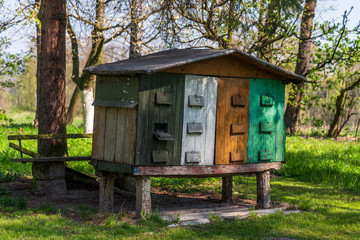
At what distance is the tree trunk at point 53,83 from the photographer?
8320 mm

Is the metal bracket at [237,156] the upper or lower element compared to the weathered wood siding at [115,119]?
lower

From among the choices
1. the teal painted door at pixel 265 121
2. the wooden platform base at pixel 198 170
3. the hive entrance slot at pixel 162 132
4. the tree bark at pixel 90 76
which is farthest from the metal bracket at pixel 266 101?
the tree bark at pixel 90 76

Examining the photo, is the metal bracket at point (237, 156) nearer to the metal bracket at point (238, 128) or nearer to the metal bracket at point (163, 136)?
the metal bracket at point (238, 128)

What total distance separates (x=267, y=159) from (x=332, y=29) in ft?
22.3

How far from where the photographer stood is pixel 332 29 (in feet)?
42.3

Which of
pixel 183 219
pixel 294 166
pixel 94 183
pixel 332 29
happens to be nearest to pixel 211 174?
pixel 183 219

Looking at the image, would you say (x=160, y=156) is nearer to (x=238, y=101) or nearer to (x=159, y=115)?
(x=159, y=115)

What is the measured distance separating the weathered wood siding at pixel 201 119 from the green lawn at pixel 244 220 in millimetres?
978

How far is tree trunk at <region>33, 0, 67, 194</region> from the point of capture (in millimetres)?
8320

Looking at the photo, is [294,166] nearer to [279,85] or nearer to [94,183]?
[279,85]

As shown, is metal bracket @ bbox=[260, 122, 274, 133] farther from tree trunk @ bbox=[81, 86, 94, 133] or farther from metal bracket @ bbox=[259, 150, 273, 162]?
tree trunk @ bbox=[81, 86, 94, 133]

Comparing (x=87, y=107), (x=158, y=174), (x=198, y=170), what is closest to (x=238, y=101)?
(x=198, y=170)

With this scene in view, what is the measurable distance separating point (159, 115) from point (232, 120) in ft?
4.09

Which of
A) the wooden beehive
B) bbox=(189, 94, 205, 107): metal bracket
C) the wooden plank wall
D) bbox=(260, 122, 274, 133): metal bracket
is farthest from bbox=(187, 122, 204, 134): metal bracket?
bbox=(260, 122, 274, 133): metal bracket
